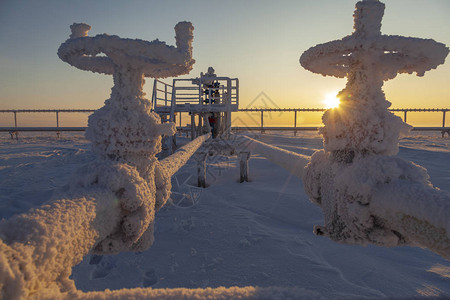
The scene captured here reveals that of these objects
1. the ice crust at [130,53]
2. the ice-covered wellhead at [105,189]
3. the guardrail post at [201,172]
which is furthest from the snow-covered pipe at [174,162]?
the guardrail post at [201,172]

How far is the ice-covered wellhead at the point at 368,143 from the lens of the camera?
1.00 metres

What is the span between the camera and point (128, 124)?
137cm

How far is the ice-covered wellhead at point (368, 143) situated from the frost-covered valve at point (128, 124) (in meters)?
0.91

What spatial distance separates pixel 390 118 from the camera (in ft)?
4.00

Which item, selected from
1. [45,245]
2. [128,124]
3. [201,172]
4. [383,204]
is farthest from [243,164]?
[45,245]

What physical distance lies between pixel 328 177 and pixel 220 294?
0.91 m

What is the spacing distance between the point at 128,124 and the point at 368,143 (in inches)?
52.0

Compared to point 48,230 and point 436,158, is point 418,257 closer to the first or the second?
point 48,230

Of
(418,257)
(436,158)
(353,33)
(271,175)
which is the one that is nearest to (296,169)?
(353,33)

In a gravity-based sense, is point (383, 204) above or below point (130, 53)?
below

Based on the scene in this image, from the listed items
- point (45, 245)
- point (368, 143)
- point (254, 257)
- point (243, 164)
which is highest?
point (368, 143)

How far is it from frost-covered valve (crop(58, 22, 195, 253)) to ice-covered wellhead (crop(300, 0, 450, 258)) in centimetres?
91

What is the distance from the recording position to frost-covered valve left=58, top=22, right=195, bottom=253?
1140 mm

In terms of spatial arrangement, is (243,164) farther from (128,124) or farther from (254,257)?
(128,124)
